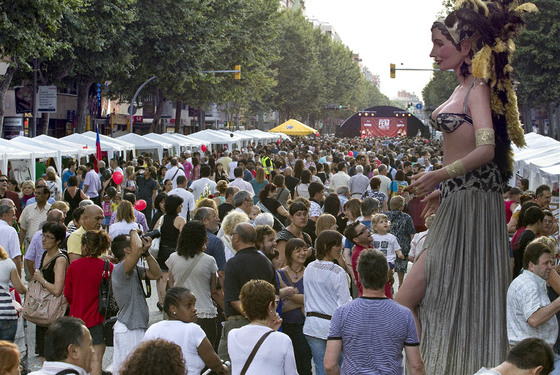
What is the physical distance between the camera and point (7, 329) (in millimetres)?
8320

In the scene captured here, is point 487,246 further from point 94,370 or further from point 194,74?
point 194,74

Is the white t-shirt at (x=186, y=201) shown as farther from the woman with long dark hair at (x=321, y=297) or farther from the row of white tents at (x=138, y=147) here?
the woman with long dark hair at (x=321, y=297)

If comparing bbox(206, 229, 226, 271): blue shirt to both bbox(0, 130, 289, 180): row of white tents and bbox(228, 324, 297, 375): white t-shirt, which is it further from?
bbox(0, 130, 289, 180): row of white tents

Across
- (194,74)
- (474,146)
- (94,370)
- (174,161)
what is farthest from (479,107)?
(194,74)

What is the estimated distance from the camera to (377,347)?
516 centimetres

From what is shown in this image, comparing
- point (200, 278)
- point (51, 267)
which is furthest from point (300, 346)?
point (51, 267)

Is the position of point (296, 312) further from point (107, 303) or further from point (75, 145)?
point (75, 145)

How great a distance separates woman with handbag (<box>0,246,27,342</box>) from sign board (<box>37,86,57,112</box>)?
30511mm

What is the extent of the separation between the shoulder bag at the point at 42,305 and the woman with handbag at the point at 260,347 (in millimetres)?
3278

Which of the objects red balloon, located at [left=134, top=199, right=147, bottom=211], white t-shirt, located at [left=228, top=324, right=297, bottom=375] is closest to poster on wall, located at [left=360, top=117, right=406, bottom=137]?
red balloon, located at [left=134, top=199, right=147, bottom=211]

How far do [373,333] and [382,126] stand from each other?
6838 centimetres

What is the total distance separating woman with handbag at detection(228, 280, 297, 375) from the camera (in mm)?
5375

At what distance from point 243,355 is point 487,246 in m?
1.56

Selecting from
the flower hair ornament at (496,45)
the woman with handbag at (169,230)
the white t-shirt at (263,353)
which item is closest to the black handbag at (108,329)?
the white t-shirt at (263,353)
